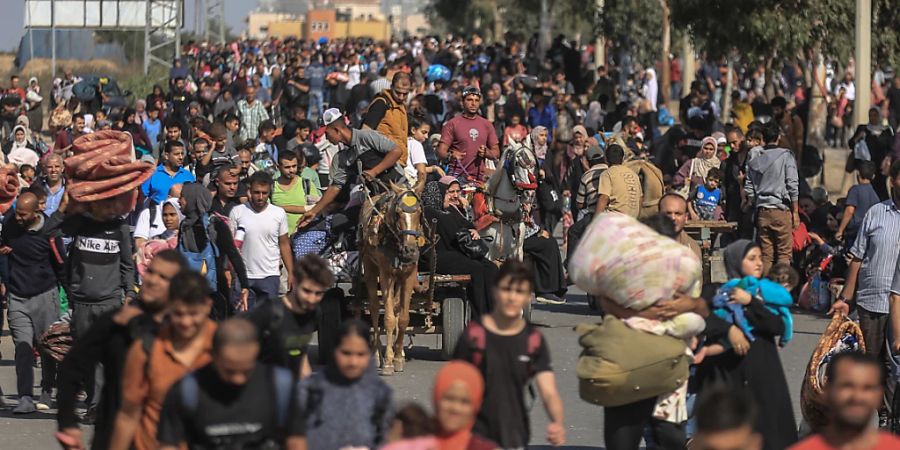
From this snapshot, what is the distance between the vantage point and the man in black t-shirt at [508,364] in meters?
8.07

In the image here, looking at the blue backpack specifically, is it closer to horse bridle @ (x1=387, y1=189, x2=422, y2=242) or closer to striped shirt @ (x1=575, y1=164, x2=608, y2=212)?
horse bridle @ (x1=387, y1=189, x2=422, y2=242)

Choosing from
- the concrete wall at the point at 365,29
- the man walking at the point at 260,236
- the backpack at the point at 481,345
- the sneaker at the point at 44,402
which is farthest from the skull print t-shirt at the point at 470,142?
the concrete wall at the point at 365,29

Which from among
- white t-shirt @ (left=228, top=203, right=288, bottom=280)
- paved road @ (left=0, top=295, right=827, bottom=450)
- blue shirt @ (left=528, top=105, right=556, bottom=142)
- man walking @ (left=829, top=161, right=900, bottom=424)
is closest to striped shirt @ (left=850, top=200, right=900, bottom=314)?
man walking @ (left=829, top=161, right=900, bottom=424)

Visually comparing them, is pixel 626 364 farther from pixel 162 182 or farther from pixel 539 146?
pixel 539 146

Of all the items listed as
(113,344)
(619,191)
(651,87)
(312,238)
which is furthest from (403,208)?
(651,87)

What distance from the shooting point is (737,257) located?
9219 mm

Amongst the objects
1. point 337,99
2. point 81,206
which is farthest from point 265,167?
point 337,99

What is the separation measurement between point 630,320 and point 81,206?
396cm

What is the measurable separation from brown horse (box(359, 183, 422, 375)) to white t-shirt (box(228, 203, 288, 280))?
2.72 feet

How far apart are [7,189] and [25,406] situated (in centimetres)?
284

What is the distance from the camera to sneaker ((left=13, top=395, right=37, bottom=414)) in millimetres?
12758

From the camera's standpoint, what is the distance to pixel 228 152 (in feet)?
66.3

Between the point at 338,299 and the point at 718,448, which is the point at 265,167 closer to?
the point at 338,299

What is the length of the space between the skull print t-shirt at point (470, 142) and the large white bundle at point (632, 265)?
30.6 ft
